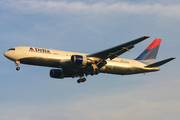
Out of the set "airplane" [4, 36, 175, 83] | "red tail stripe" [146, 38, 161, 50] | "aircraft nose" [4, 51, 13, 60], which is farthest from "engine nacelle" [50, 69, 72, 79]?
"red tail stripe" [146, 38, 161, 50]

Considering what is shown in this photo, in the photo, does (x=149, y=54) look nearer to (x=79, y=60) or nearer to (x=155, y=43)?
(x=155, y=43)

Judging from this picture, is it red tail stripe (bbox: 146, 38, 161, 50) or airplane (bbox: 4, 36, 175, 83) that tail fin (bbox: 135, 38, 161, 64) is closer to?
red tail stripe (bbox: 146, 38, 161, 50)

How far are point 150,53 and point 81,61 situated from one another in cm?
1914

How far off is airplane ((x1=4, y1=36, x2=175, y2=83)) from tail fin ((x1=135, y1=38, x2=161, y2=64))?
8.61 feet

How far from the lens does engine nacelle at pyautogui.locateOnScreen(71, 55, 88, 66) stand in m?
43.4

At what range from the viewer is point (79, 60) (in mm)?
43625

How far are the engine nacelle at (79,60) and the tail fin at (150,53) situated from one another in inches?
600

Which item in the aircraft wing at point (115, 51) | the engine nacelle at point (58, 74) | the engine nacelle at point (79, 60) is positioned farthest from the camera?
the engine nacelle at point (58, 74)

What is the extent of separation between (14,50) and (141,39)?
828 inches

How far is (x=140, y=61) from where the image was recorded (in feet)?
176

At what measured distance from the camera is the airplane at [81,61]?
43500 mm

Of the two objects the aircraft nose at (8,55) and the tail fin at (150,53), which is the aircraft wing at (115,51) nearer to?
the tail fin at (150,53)

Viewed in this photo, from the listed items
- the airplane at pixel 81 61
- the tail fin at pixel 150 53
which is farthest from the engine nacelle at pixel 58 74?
the tail fin at pixel 150 53

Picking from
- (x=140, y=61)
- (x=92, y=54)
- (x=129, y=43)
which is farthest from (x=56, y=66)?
(x=140, y=61)
